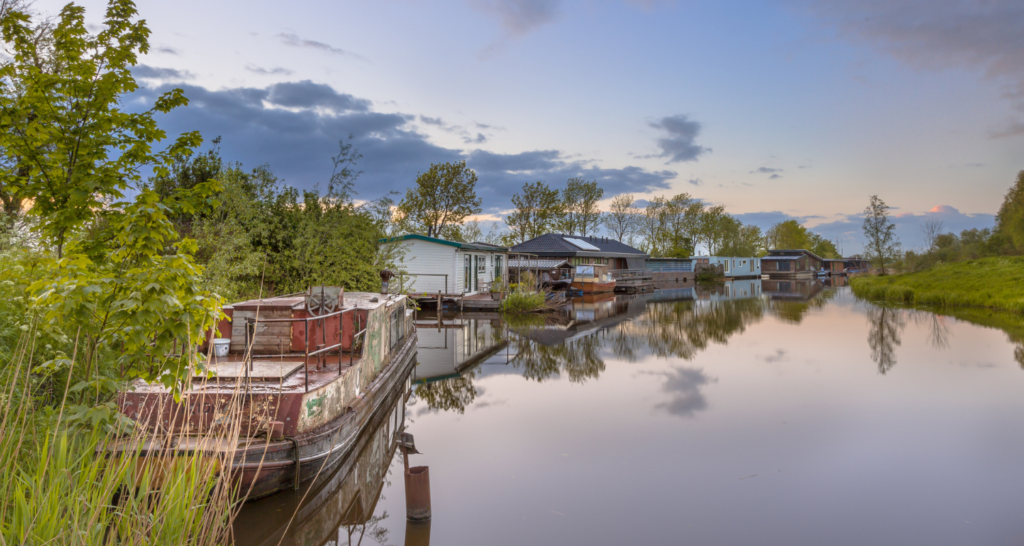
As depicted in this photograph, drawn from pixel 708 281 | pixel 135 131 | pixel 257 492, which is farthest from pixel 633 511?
pixel 708 281

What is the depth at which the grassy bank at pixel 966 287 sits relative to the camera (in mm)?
24836

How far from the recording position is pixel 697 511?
5.81m

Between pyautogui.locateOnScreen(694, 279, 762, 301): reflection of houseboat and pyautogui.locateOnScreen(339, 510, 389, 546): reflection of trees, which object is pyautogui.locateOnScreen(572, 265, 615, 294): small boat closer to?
pyautogui.locateOnScreen(694, 279, 762, 301): reflection of houseboat

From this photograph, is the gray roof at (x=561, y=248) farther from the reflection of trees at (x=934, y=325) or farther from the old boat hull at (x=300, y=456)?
the old boat hull at (x=300, y=456)

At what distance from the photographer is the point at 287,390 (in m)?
5.86

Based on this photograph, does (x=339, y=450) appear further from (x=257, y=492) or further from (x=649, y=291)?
(x=649, y=291)

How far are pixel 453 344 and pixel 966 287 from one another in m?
29.5

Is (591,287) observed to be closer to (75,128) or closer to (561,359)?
(561,359)

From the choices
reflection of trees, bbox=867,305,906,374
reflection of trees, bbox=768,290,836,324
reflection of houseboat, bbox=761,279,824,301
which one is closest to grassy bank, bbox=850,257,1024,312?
reflection of trees, bbox=867,305,906,374

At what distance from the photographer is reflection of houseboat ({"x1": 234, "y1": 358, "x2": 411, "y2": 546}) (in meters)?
5.05

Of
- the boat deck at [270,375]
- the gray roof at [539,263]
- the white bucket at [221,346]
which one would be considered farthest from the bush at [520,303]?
the white bucket at [221,346]

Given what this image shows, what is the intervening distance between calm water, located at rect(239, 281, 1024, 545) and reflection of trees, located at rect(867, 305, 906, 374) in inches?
10.3

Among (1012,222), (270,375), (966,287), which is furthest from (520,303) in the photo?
(1012,222)

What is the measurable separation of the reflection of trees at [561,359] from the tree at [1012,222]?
34.8m
